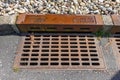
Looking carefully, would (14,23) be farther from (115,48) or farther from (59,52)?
(115,48)

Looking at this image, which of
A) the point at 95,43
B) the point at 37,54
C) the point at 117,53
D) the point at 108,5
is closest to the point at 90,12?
the point at 108,5

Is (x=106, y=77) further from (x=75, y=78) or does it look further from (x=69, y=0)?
(x=69, y=0)

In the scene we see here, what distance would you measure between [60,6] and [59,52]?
0.96m

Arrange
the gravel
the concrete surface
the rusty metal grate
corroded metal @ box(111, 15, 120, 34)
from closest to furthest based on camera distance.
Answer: the concrete surface, the rusty metal grate, corroded metal @ box(111, 15, 120, 34), the gravel

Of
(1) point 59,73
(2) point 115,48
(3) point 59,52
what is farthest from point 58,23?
(2) point 115,48

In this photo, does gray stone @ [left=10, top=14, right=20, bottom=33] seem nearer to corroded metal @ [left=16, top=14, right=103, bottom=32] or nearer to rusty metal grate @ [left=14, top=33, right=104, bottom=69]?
corroded metal @ [left=16, top=14, right=103, bottom=32]

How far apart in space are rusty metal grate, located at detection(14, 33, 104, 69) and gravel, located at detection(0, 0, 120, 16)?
0.48 m

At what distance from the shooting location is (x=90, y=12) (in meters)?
3.79

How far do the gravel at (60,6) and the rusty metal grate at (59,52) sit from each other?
0.48 meters

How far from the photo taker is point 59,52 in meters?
3.31

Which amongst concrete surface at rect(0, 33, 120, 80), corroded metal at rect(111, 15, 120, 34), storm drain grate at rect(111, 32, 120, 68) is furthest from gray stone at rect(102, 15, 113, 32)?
concrete surface at rect(0, 33, 120, 80)

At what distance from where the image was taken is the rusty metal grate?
3154mm

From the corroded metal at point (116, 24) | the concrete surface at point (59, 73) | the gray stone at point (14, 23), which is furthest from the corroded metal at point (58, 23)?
the concrete surface at point (59, 73)

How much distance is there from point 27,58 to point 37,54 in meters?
0.16
